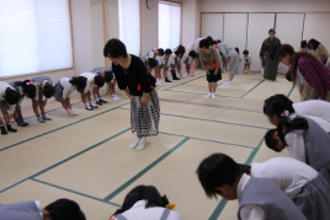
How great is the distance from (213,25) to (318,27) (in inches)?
125

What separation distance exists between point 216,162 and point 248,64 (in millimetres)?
8961

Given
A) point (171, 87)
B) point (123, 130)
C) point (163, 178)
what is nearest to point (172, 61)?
point (171, 87)

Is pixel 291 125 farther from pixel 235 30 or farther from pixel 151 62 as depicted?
pixel 235 30

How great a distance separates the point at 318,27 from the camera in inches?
363

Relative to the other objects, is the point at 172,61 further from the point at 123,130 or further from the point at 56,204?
the point at 56,204

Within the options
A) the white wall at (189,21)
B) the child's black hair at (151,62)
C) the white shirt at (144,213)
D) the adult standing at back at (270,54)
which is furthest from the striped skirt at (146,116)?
the white wall at (189,21)

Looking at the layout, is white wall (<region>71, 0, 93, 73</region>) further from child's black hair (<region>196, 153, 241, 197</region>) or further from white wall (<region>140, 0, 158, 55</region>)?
child's black hair (<region>196, 153, 241, 197</region>)

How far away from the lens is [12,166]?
3.29 m

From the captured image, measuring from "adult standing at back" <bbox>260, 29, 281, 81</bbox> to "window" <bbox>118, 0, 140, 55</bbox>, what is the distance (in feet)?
11.4

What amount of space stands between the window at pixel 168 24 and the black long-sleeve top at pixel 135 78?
19.3 ft

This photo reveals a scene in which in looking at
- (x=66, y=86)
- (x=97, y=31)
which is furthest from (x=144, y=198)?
(x=97, y=31)

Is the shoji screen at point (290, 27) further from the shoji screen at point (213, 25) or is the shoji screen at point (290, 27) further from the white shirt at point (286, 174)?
the white shirt at point (286, 174)

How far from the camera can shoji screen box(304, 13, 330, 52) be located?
912 centimetres

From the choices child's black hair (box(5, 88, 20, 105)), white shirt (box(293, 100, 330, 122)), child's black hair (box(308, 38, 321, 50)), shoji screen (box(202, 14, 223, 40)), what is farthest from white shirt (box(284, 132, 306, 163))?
shoji screen (box(202, 14, 223, 40))
